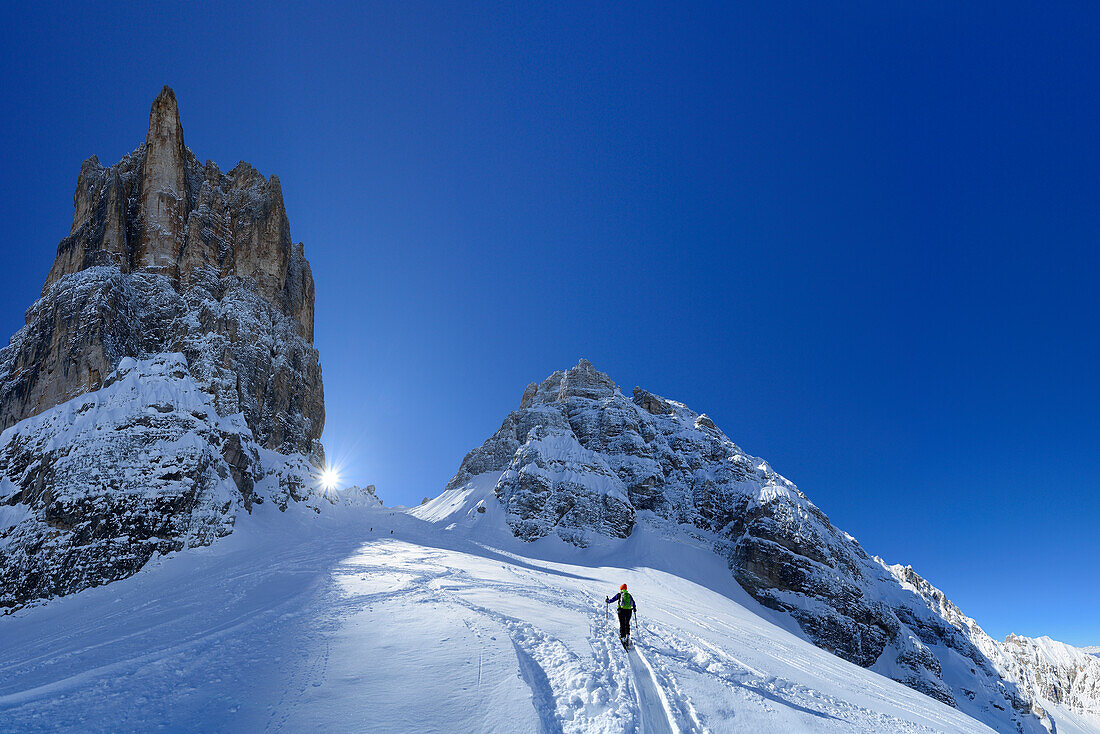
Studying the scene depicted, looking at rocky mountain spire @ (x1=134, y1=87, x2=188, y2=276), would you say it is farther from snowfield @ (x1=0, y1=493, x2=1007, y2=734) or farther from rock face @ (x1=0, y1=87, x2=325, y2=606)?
snowfield @ (x1=0, y1=493, x2=1007, y2=734)

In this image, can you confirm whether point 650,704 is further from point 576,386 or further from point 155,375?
point 576,386

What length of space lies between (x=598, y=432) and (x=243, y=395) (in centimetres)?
4612

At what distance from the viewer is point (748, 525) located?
50.8m

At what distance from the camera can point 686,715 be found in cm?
696

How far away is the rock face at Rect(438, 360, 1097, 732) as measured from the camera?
142ft

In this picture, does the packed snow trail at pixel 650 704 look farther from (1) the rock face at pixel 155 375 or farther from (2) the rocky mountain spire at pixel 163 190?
(2) the rocky mountain spire at pixel 163 190

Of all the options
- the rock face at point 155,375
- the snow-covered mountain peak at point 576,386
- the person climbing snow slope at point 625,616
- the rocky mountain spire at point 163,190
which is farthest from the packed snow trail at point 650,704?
the snow-covered mountain peak at point 576,386

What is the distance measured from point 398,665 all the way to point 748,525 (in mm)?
51939

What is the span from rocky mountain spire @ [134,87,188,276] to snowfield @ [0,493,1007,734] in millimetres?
41357

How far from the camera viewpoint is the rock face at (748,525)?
43.4 metres

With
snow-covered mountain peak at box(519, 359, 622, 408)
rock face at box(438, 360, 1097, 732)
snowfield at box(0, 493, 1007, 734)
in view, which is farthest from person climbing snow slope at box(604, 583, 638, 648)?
snow-covered mountain peak at box(519, 359, 622, 408)

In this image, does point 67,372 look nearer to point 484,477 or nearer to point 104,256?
point 104,256

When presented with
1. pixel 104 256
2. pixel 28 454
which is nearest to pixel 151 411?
pixel 28 454

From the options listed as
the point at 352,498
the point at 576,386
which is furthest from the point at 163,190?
the point at 576,386
